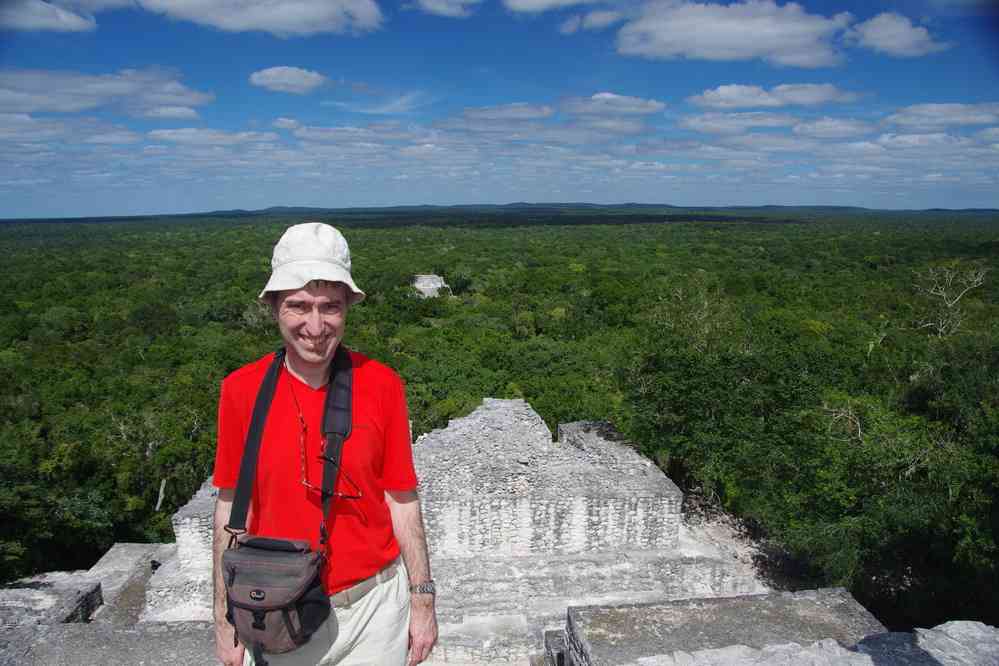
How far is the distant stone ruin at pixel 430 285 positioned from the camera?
121ft

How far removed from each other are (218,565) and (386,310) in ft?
90.9

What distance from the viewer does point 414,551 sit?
2484mm

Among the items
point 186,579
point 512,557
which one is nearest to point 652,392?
point 512,557

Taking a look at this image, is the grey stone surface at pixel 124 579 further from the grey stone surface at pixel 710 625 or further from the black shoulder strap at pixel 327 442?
the black shoulder strap at pixel 327 442

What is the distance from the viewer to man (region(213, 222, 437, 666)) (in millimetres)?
2182

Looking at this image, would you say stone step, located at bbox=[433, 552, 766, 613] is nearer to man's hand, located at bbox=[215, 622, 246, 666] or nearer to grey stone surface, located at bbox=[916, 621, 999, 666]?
grey stone surface, located at bbox=[916, 621, 999, 666]

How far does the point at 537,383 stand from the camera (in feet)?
60.2

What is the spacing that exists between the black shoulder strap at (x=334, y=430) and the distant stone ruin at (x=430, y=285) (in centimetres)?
3369

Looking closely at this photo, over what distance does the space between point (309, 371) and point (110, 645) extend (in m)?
4.04

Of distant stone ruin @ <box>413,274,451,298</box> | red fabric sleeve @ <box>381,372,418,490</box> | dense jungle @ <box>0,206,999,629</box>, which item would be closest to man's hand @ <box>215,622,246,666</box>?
red fabric sleeve @ <box>381,372,418,490</box>

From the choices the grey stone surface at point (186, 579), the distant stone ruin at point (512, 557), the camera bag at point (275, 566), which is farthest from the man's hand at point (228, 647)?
the grey stone surface at point (186, 579)

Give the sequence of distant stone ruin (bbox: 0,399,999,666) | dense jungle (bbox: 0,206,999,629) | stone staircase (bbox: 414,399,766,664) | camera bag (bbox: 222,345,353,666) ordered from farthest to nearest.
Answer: dense jungle (bbox: 0,206,999,629) < stone staircase (bbox: 414,399,766,664) < distant stone ruin (bbox: 0,399,999,666) < camera bag (bbox: 222,345,353,666)

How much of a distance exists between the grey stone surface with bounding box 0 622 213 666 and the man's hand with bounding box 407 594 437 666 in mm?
2915

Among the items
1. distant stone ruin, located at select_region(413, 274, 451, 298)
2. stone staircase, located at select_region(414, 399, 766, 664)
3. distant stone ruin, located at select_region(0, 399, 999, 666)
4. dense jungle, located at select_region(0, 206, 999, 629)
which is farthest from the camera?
distant stone ruin, located at select_region(413, 274, 451, 298)
